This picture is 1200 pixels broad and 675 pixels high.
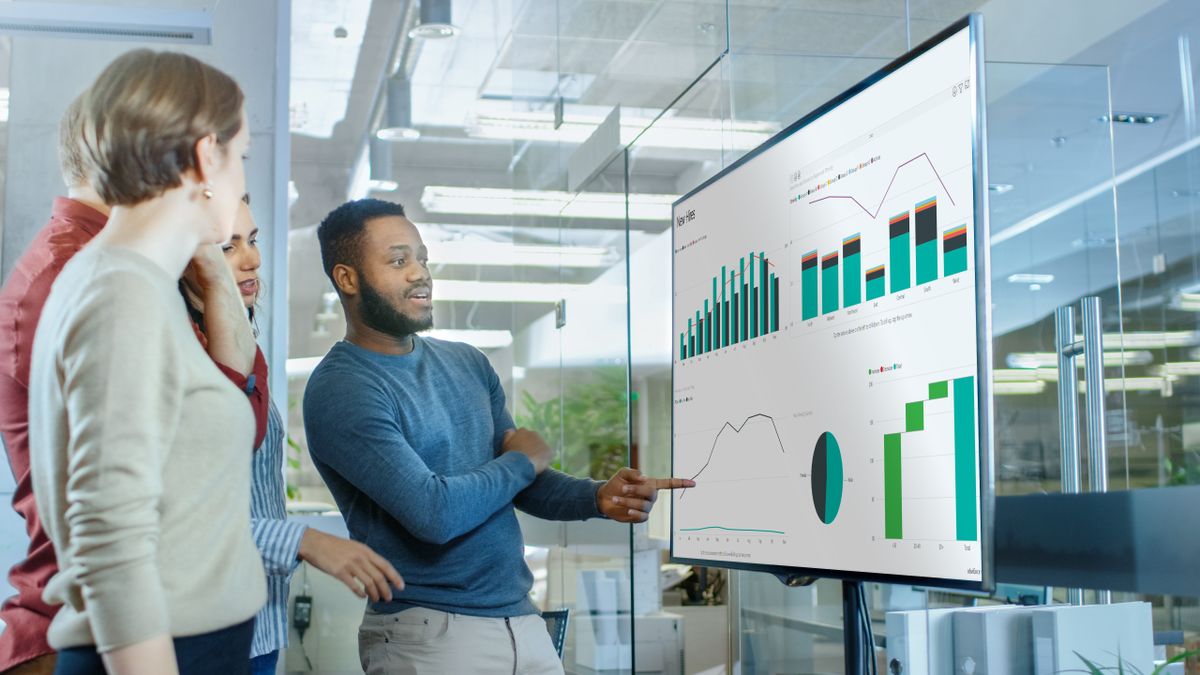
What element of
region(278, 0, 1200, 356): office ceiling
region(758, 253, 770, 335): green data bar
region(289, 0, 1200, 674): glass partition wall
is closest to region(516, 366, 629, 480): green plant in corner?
region(289, 0, 1200, 674): glass partition wall

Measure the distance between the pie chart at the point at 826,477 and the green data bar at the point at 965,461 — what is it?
0.30 m

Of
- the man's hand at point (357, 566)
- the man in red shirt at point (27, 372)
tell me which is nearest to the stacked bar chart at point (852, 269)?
the man's hand at point (357, 566)

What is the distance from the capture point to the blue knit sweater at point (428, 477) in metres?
2.00

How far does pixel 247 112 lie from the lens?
135 inches

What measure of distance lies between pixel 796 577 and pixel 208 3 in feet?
8.75

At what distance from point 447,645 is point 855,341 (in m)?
0.88

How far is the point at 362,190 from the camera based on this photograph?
4.87 metres

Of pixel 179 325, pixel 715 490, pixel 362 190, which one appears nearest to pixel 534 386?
pixel 362 190

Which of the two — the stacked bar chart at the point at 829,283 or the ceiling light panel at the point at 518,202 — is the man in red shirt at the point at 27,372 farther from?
the ceiling light panel at the point at 518,202

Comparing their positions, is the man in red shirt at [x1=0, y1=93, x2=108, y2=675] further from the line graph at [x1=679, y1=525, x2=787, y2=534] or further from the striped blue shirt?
the line graph at [x1=679, y1=525, x2=787, y2=534]

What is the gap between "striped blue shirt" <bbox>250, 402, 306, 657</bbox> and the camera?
1678 millimetres

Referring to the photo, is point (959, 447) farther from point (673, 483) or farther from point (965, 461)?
point (673, 483)

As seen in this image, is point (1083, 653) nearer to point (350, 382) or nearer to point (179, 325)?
point (350, 382)

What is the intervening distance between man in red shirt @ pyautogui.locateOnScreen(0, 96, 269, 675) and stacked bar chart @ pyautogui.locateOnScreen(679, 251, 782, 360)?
3.00 feet
